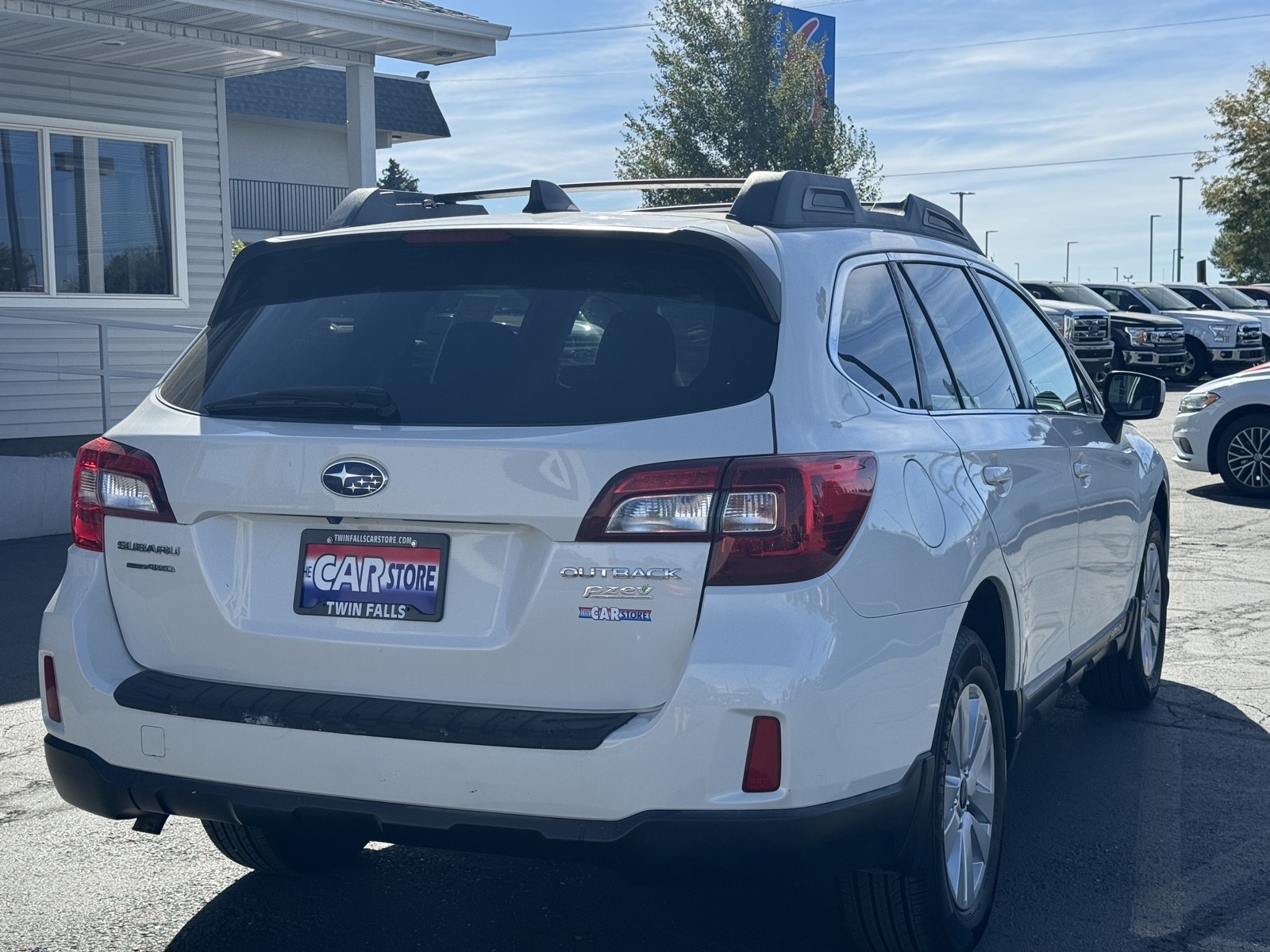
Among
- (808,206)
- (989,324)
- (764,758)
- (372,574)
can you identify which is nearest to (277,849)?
(372,574)

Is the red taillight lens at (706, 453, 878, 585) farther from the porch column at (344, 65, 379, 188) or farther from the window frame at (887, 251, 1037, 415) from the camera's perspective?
the porch column at (344, 65, 379, 188)

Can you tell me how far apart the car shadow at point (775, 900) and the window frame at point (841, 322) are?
4.15 feet

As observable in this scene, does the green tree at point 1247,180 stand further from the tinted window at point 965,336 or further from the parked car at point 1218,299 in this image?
the tinted window at point 965,336

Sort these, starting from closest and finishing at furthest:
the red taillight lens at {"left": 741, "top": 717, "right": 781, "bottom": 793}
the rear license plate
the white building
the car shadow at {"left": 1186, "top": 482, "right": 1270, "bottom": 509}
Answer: the red taillight lens at {"left": 741, "top": 717, "right": 781, "bottom": 793} → the rear license plate → the white building → the car shadow at {"left": 1186, "top": 482, "right": 1270, "bottom": 509}

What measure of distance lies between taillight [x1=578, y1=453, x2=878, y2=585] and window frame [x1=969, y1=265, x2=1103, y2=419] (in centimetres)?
198

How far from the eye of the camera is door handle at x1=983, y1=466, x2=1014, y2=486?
3998 millimetres

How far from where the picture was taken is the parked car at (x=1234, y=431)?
1332cm

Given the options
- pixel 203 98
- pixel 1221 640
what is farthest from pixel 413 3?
pixel 1221 640

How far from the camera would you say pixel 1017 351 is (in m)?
4.96

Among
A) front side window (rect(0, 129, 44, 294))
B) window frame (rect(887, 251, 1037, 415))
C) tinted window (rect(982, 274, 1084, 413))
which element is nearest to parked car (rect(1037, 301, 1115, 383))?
front side window (rect(0, 129, 44, 294))

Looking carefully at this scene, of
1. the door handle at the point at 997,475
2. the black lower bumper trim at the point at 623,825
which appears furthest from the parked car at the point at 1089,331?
the black lower bumper trim at the point at 623,825

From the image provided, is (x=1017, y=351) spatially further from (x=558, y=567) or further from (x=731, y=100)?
(x=731, y=100)

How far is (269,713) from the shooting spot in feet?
10.6

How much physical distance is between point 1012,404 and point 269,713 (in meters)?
2.53
